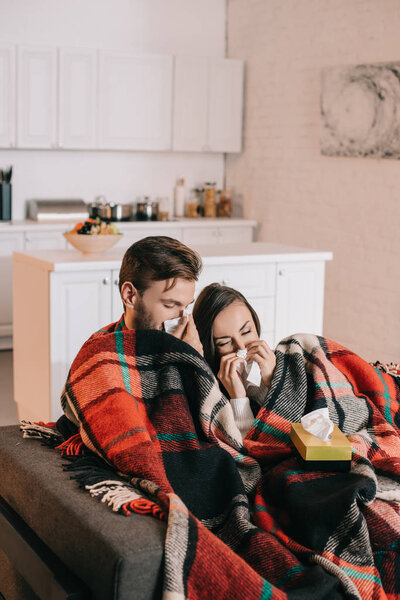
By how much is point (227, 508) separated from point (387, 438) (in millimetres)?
606

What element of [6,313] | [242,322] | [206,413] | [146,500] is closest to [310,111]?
[6,313]

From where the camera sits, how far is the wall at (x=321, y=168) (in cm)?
530

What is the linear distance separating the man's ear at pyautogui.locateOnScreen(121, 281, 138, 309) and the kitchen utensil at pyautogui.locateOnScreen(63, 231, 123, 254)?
157cm

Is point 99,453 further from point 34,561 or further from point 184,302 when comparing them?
point 184,302

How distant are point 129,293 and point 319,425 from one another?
69 cm

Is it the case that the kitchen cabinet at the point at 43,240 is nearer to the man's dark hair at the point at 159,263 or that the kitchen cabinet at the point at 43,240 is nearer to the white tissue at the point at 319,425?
the man's dark hair at the point at 159,263

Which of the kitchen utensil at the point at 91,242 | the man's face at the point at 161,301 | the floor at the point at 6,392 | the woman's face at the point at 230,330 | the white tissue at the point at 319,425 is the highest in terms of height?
the kitchen utensil at the point at 91,242

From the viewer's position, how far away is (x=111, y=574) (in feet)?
4.59

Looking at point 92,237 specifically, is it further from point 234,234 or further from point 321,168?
point 234,234

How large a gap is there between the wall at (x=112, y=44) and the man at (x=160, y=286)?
431cm

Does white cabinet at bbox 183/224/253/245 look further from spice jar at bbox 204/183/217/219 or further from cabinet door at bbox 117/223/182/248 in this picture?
spice jar at bbox 204/183/217/219

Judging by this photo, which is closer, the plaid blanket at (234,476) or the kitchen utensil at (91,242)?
the plaid blanket at (234,476)

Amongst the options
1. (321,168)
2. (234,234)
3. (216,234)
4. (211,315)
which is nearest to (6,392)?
(216,234)

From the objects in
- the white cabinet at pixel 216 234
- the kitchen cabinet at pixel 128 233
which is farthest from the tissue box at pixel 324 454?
the white cabinet at pixel 216 234
